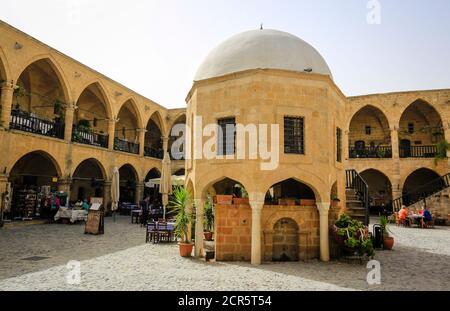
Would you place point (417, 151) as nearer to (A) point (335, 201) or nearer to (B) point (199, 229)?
(A) point (335, 201)

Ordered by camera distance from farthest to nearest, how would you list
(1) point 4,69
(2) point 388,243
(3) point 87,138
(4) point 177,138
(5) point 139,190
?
(4) point 177,138
(5) point 139,190
(3) point 87,138
(1) point 4,69
(2) point 388,243

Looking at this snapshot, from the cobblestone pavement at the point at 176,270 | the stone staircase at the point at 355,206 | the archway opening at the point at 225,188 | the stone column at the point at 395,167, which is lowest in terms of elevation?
the cobblestone pavement at the point at 176,270

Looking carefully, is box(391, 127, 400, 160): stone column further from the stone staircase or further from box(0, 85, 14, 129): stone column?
box(0, 85, 14, 129): stone column

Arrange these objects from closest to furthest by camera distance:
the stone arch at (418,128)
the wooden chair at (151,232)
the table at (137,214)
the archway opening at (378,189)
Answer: the wooden chair at (151,232), the table at (137,214), the stone arch at (418,128), the archway opening at (378,189)

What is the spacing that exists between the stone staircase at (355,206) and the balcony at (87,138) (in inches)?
563

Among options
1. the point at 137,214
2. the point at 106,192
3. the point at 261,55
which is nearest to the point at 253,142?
the point at 261,55

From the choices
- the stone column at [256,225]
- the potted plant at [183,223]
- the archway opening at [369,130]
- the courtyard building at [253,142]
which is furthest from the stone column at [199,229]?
the archway opening at [369,130]

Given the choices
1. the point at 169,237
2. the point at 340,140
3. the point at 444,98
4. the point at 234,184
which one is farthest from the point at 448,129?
the point at 169,237

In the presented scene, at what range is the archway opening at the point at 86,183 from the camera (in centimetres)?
2148

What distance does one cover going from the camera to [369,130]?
25406 millimetres

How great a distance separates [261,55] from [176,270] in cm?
602

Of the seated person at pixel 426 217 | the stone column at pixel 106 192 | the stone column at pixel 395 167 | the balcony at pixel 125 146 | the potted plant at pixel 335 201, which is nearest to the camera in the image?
the potted plant at pixel 335 201

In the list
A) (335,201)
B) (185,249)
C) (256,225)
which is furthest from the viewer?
(335,201)

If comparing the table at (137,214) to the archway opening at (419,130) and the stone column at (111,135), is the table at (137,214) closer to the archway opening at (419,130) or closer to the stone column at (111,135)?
the stone column at (111,135)
